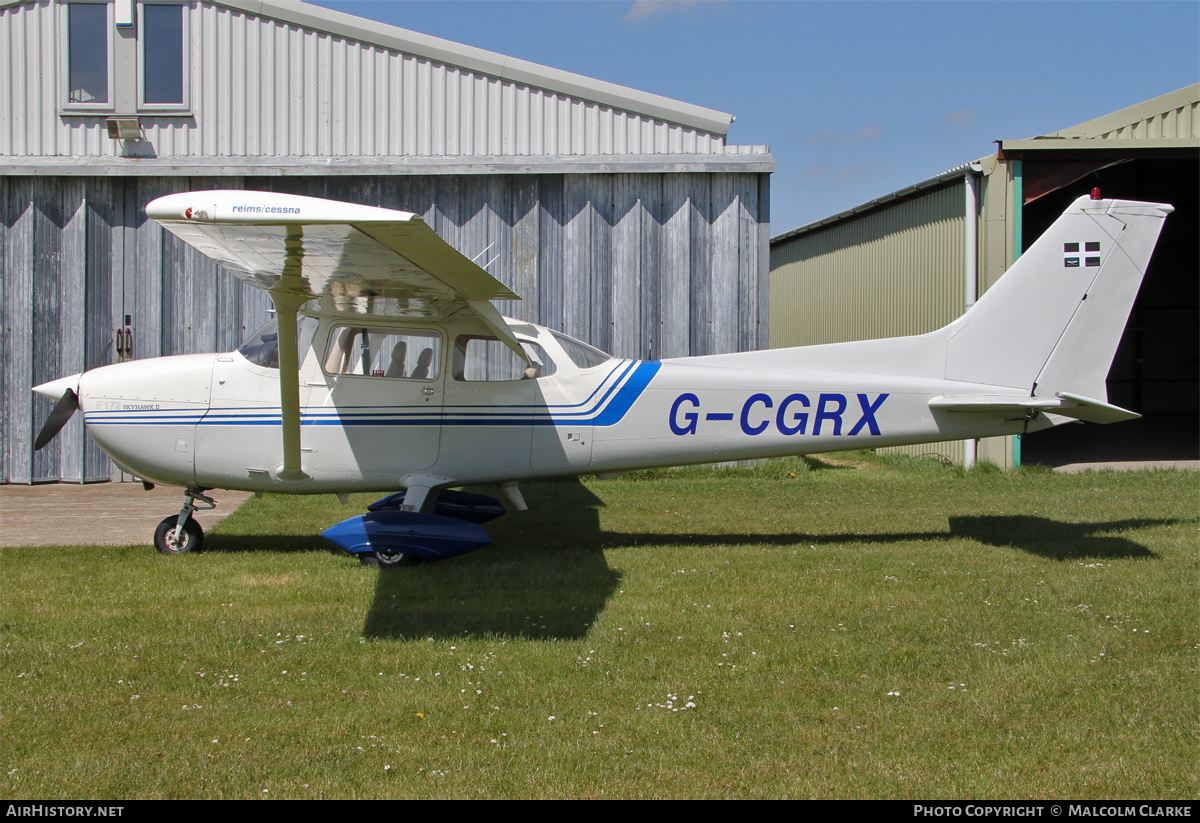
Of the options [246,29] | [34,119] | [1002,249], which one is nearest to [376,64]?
[246,29]

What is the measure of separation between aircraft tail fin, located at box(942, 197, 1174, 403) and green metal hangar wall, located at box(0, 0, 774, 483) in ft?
15.7

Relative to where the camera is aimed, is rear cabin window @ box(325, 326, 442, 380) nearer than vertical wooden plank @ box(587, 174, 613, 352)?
Yes

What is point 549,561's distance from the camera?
6.93 metres

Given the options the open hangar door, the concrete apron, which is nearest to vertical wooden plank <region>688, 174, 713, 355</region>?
the concrete apron

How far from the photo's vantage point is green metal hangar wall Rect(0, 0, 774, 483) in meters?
11.5

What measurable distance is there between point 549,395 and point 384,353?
1.32 metres

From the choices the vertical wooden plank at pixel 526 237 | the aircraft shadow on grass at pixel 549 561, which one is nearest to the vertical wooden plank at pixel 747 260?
the vertical wooden plank at pixel 526 237

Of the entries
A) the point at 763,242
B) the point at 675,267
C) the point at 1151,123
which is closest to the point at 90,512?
the point at 675,267

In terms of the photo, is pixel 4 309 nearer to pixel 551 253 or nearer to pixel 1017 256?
pixel 551 253

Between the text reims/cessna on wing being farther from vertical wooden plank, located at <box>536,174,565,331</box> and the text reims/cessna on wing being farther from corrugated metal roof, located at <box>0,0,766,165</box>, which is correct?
corrugated metal roof, located at <box>0,0,766,165</box>

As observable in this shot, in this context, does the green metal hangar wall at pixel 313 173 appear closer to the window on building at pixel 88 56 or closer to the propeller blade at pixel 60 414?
the window on building at pixel 88 56

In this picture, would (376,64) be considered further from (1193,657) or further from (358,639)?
(1193,657)

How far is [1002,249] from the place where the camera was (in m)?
11.9
